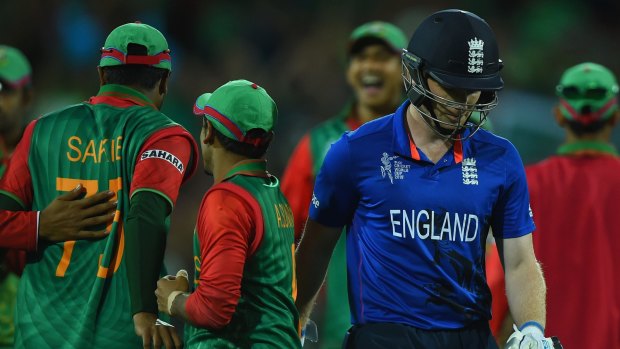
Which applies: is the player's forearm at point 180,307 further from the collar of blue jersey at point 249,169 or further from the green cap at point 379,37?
the green cap at point 379,37

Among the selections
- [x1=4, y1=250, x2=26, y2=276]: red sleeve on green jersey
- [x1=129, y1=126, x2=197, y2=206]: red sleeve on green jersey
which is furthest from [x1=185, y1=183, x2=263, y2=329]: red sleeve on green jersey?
[x1=4, y1=250, x2=26, y2=276]: red sleeve on green jersey

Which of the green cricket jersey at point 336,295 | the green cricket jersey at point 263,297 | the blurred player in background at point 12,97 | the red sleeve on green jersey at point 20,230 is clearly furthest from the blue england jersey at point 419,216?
the blurred player in background at point 12,97

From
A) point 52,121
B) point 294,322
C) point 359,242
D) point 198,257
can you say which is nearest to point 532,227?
point 359,242

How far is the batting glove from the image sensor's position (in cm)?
431

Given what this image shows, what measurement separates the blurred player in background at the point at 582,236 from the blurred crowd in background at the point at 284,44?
6.27 meters

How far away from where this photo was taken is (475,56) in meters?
4.39

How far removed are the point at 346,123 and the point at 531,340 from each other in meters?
3.87

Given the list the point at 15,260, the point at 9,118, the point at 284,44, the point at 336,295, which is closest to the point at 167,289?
the point at 15,260

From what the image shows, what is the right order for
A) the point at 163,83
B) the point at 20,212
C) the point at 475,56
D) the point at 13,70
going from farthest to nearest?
the point at 13,70 → the point at 163,83 → the point at 20,212 → the point at 475,56

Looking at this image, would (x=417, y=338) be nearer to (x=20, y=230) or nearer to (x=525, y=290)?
(x=525, y=290)

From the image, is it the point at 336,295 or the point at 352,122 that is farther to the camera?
the point at 352,122

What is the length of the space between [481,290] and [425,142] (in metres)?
0.62

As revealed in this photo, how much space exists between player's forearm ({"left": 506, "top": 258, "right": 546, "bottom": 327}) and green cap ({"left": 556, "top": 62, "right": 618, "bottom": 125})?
255 cm

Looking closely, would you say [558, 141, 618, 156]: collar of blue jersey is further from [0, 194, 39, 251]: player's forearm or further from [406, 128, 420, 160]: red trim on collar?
[0, 194, 39, 251]: player's forearm
